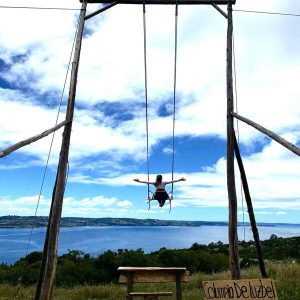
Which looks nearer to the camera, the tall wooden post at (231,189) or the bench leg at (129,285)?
the bench leg at (129,285)

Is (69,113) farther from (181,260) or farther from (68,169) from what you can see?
(181,260)

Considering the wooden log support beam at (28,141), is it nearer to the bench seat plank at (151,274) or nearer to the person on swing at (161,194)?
the bench seat plank at (151,274)

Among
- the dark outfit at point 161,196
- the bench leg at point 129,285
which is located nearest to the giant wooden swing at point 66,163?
the bench leg at point 129,285

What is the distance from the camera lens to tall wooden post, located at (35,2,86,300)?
705 centimetres

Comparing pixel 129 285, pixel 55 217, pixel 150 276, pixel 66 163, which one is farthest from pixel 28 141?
pixel 150 276

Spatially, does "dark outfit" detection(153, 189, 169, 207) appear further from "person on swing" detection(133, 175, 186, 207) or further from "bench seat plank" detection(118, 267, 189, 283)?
"bench seat plank" detection(118, 267, 189, 283)

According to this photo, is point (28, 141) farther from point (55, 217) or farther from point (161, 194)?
point (161, 194)

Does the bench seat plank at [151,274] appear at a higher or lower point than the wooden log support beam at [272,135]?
lower

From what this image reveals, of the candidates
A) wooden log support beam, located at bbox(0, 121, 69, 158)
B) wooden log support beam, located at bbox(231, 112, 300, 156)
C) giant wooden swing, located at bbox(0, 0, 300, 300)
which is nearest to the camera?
wooden log support beam, located at bbox(0, 121, 69, 158)

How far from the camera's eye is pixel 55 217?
23.6 ft

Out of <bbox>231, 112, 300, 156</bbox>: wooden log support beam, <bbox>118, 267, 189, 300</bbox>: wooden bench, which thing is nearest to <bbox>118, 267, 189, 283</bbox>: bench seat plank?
<bbox>118, 267, 189, 300</bbox>: wooden bench

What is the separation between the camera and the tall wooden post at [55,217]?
23.1 ft

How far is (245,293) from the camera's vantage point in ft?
19.3

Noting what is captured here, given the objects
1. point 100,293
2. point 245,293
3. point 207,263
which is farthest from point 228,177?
point 207,263
